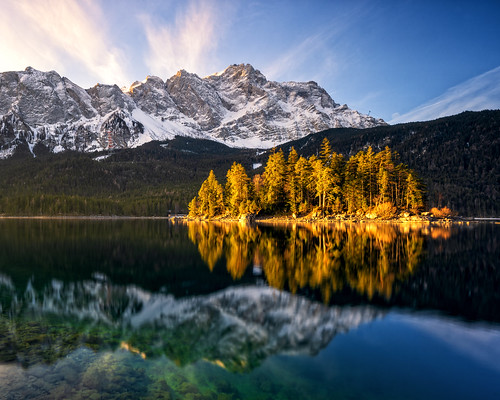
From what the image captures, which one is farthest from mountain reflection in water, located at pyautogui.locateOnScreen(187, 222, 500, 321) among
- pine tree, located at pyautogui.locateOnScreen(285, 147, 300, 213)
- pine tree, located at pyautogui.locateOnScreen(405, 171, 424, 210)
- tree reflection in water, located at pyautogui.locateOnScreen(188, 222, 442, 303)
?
pine tree, located at pyautogui.locateOnScreen(285, 147, 300, 213)

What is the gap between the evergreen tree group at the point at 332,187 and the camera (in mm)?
83438

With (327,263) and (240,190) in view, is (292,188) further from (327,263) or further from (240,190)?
(327,263)

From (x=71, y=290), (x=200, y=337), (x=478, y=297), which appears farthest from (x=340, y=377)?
(x=71, y=290)

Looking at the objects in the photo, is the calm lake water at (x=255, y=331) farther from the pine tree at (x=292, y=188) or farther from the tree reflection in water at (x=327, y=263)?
the pine tree at (x=292, y=188)

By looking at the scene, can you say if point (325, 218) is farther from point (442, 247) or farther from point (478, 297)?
point (478, 297)

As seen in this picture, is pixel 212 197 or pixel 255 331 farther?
pixel 212 197

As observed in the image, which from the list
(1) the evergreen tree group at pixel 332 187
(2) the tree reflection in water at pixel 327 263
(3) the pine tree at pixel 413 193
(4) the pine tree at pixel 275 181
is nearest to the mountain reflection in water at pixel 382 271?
(2) the tree reflection in water at pixel 327 263

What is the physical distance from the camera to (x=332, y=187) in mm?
84250

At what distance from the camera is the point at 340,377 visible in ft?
31.5

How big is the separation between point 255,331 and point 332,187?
245 ft

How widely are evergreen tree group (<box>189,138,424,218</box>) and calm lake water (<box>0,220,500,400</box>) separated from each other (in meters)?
58.5

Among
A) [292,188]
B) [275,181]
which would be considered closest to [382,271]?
[292,188]

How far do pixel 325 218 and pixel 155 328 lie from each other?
2939 inches

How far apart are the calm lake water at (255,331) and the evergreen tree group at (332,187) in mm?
58477
